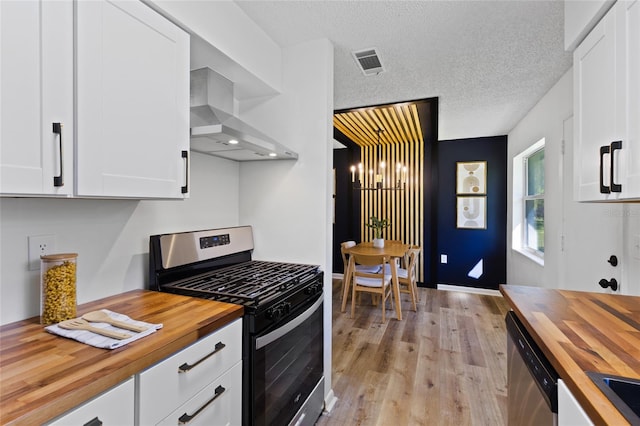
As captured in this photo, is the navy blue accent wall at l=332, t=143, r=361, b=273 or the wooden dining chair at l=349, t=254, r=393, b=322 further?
the navy blue accent wall at l=332, t=143, r=361, b=273

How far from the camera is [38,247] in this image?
44.0 inches

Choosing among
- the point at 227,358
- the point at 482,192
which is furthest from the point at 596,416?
the point at 482,192

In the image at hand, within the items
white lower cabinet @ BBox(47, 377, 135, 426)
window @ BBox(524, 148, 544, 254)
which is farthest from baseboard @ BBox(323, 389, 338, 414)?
window @ BBox(524, 148, 544, 254)

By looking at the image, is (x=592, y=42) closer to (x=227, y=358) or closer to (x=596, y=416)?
(x=596, y=416)

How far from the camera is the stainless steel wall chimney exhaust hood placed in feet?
4.65

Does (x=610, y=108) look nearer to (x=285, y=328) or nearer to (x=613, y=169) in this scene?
(x=613, y=169)

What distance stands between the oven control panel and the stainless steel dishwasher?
1.58m

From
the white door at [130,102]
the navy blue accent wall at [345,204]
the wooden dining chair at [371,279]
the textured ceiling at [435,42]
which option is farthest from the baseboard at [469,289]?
the white door at [130,102]

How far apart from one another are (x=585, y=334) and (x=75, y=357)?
159cm

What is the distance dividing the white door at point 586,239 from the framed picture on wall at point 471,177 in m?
2.18

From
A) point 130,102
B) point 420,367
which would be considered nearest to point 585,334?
point 420,367

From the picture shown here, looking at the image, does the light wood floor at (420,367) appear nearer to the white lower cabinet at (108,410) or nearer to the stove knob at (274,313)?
the stove knob at (274,313)

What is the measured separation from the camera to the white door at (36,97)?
795mm

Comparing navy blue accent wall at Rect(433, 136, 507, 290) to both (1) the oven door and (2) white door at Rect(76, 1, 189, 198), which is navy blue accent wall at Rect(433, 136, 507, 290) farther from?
(2) white door at Rect(76, 1, 189, 198)
